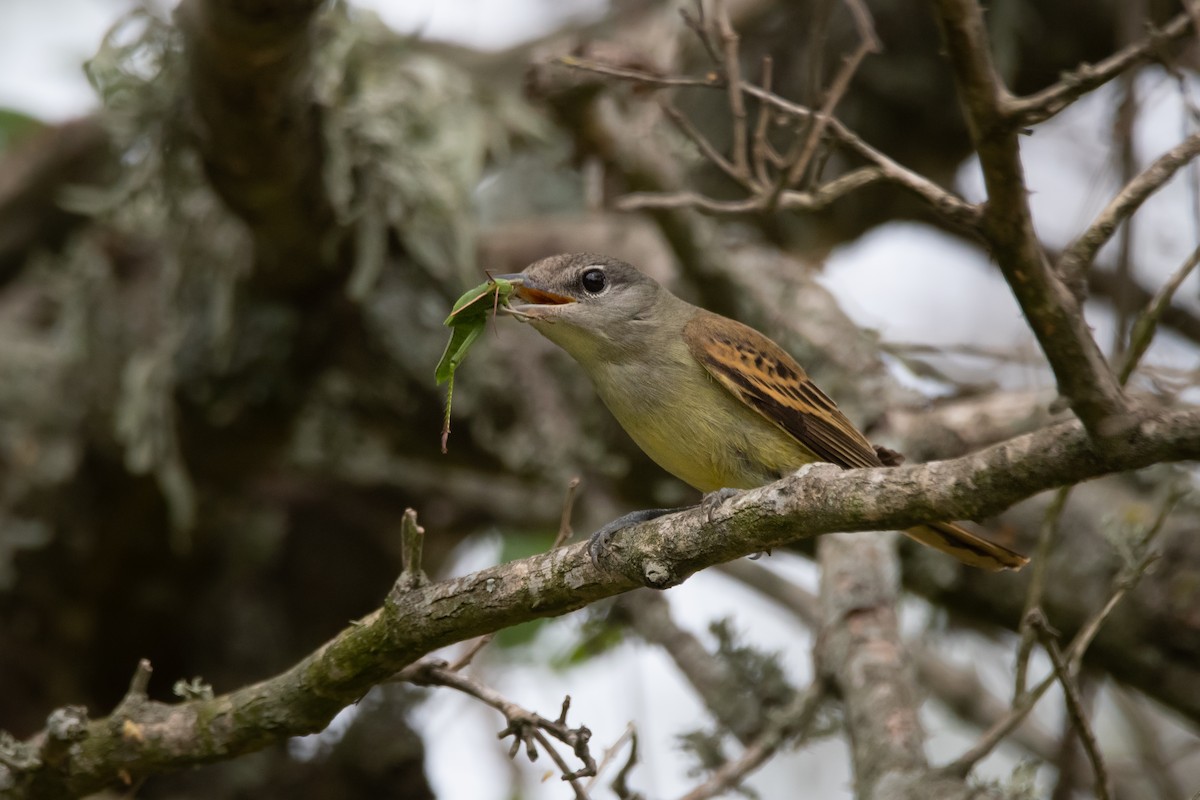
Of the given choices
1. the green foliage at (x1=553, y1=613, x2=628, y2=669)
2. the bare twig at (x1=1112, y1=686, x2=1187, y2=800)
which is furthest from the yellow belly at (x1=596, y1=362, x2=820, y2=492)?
the bare twig at (x1=1112, y1=686, x2=1187, y2=800)

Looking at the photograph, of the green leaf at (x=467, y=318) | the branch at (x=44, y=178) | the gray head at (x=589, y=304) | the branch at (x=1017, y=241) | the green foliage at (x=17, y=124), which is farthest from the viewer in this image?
the green foliage at (x=17, y=124)

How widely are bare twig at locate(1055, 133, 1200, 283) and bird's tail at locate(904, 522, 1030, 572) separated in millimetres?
1255

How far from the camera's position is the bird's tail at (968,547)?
3359 millimetres

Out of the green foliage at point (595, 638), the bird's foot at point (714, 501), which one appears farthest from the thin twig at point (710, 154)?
the green foliage at point (595, 638)

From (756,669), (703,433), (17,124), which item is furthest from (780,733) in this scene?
(17,124)

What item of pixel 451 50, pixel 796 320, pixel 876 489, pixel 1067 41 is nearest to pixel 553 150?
pixel 451 50

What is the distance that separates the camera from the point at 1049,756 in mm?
5473

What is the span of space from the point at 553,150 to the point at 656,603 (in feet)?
8.76

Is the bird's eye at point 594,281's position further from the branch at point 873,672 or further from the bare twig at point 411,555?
the bare twig at point 411,555

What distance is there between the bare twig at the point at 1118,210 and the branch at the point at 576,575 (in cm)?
34

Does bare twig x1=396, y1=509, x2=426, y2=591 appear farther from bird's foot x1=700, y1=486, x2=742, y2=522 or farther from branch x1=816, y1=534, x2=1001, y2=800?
branch x1=816, y1=534, x2=1001, y2=800

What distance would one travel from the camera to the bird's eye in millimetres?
4082

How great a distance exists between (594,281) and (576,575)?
64.6 inches

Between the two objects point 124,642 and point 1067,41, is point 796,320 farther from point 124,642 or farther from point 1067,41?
point 124,642
